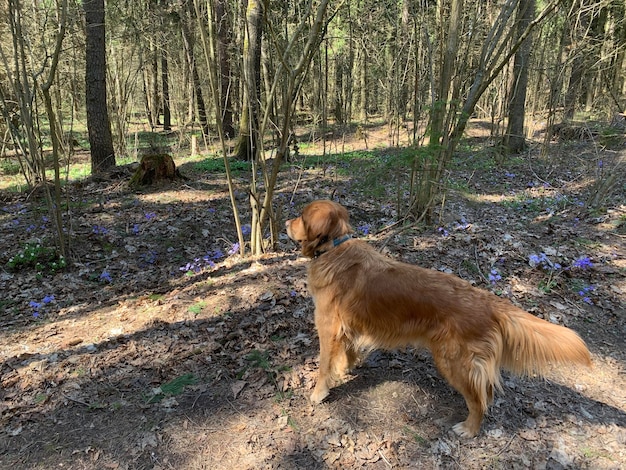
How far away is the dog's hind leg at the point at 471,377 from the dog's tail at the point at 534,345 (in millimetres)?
205

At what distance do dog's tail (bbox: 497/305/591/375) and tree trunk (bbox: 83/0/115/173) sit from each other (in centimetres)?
988

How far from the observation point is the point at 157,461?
2.88 meters

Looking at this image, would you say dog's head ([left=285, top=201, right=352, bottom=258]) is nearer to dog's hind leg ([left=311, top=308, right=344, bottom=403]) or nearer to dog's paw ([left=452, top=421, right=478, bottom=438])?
dog's hind leg ([left=311, top=308, right=344, bottom=403])

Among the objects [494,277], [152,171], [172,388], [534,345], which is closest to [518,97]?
[494,277]

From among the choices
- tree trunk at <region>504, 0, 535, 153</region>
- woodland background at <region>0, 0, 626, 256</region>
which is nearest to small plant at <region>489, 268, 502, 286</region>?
woodland background at <region>0, 0, 626, 256</region>

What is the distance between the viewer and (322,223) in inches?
129

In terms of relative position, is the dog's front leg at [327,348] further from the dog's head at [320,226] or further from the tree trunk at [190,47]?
the tree trunk at [190,47]

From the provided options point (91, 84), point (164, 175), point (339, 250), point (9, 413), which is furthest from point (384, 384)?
point (91, 84)

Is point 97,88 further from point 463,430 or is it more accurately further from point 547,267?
point 463,430

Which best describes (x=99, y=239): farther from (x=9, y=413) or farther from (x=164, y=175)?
(x=9, y=413)

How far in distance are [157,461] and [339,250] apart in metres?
2.10

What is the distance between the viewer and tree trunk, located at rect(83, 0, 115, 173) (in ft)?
→ 32.3

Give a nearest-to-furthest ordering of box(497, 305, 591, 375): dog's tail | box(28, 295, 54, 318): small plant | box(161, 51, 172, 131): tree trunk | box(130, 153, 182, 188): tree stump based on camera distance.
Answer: box(497, 305, 591, 375): dog's tail < box(28, 295, 54, 318): small plant < box(130, 153, 182, 188): tree stump < box(161, 51, 172, 131): tree trunk

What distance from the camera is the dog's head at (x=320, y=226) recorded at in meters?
3.27
